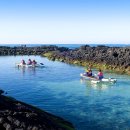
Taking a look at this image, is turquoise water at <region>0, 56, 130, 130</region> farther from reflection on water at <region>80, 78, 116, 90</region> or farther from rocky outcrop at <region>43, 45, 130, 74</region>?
rocky outcrop at <region>43, 45, 130, 74</region>

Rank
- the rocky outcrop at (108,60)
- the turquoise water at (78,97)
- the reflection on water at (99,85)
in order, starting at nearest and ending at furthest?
the turquoise water at (78,97)
the reflection on water at (99,85)
the rocky outcrop at (108,60)

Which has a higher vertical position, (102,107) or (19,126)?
(19,126)

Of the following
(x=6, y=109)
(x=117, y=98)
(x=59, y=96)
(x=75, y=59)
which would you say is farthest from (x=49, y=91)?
(x=75, y=59)

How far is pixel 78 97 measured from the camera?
4403cm

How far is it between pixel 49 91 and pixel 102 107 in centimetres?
1294

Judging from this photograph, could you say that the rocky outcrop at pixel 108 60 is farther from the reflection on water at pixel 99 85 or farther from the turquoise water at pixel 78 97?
the reflection on water at pixel 99 85

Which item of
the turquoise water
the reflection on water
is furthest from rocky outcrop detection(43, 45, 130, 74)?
the reflection on water

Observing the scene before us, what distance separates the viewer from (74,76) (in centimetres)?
6681

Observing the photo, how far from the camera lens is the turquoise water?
31.5 meters

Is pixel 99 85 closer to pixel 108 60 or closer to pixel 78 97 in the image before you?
pixel 78 97

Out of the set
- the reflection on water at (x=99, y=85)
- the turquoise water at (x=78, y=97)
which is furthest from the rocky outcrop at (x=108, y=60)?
the reflection on water at (x=99, y=85)

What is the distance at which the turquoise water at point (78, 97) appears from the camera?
31.5 meters

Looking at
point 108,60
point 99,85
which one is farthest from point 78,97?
point 108,60

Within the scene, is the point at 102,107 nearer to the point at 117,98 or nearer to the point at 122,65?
the point at 117,98
